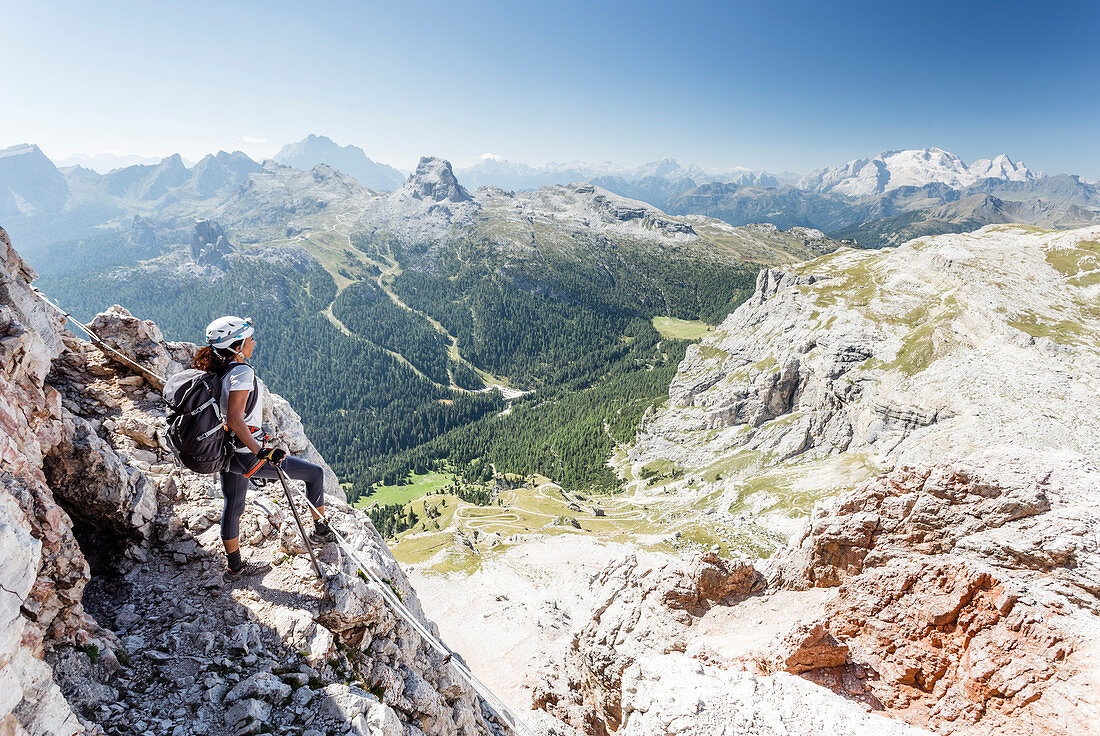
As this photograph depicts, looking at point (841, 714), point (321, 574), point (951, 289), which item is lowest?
point (841, 714)

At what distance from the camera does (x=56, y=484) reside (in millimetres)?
10516

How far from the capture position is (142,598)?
1052 cm

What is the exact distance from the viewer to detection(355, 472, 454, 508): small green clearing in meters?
159

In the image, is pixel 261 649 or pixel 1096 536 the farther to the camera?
pixel 1096 536

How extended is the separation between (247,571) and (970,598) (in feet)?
70.6

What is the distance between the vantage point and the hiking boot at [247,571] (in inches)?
455

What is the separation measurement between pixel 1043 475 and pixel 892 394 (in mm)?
71810

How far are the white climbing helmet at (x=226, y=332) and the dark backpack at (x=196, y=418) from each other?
59 cm

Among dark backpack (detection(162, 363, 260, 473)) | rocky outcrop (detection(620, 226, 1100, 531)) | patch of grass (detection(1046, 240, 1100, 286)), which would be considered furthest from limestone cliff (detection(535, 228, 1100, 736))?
patch of grass (detection(1046, 240, 1100, 286))

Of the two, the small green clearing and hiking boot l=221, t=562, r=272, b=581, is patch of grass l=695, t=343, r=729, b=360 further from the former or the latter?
hiking boot l=221, t=562, r=272, b=581

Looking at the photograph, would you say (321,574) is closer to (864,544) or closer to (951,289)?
(864,544)

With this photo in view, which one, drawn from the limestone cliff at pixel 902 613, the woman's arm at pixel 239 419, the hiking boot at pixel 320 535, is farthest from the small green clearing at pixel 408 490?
the woman's arm at pixel 239 419

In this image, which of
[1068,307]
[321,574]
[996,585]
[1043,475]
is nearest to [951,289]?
[1068,307]

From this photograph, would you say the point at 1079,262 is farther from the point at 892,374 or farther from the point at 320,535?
the point at 320,535
